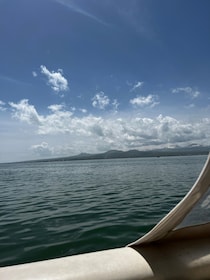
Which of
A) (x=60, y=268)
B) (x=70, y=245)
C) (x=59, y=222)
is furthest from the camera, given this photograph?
(x=59, y=222)

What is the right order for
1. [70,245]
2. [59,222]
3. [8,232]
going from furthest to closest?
[59,222], [8,232], [70,245]

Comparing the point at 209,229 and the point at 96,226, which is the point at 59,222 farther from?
the point at 209,229

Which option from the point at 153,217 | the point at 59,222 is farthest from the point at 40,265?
the point at 153,217

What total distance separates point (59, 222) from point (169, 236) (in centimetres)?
610

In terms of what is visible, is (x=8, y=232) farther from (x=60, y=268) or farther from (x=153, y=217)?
(x=60, y=268)

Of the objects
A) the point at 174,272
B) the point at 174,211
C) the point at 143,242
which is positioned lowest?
the point at 174,272

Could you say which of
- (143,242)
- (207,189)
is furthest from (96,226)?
(207,189)

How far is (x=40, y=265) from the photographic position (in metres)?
2.26

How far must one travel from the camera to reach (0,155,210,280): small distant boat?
212 centimetres

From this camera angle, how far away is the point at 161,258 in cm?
231

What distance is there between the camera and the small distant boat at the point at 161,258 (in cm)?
212

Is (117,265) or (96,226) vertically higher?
(117,265)

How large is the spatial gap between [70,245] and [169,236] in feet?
12.1

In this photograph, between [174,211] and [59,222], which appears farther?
[59,222]
